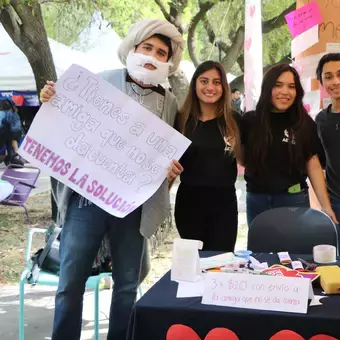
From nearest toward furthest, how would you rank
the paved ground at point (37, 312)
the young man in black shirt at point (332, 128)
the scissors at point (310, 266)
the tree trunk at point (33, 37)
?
1. the scissors at point (310, 266)
2. the young man in black shirt at point (332, 128)
3. the paved ground at point (37, 312)
4. the tree trunk at point (33, 37)

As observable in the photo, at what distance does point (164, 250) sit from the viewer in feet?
18.9

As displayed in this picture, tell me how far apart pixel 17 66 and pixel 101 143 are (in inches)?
334

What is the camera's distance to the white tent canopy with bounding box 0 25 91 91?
10148 mm

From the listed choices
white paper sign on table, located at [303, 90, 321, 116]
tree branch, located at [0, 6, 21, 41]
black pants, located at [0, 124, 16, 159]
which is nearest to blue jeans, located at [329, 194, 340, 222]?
white paper sign on table, located at [303, 90, 321, 116]

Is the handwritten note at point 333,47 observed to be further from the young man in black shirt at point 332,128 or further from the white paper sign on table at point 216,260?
the white paper sign on table at point 216,260

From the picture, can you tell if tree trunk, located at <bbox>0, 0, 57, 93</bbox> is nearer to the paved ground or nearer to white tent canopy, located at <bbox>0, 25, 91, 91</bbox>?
the paved ground

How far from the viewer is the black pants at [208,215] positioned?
2.94 meters

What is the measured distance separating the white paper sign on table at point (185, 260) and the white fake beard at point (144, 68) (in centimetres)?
95

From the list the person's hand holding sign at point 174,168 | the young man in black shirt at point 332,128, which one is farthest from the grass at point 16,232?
the young man in black shirt at point 332,128

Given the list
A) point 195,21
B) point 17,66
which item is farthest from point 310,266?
point 17,66

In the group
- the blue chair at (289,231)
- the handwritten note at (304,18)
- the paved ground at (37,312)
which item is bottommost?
the paved ground at (37,312)

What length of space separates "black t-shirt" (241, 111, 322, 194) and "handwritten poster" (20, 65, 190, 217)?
2.69 feet

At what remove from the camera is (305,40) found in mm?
4164

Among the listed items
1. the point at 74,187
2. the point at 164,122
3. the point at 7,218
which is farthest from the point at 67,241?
the point at 7,218
